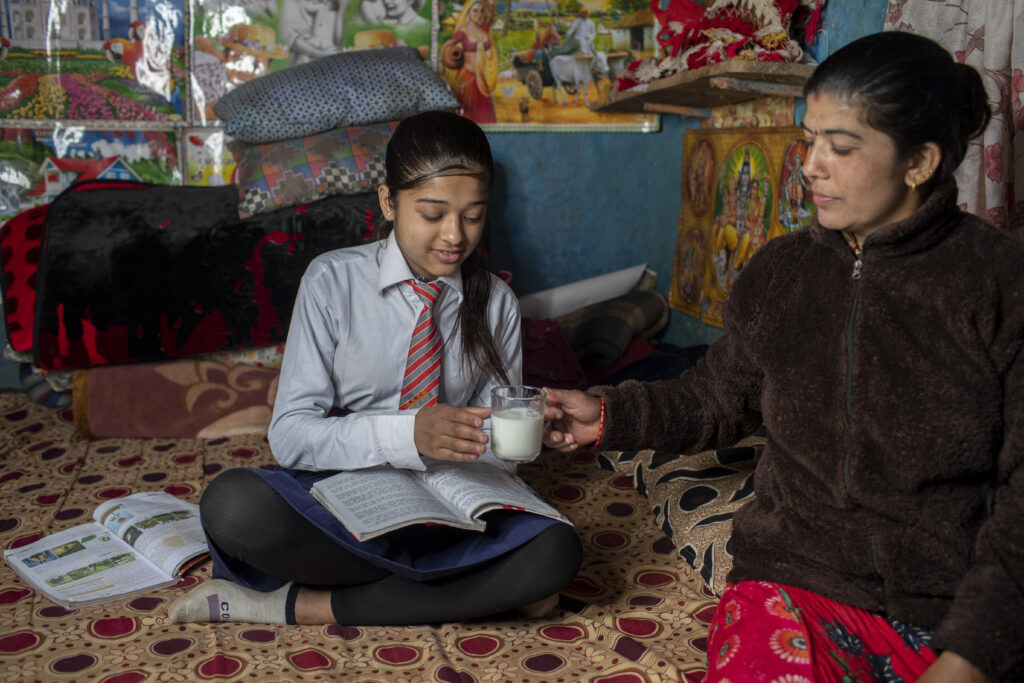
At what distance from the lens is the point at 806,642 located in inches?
46.5

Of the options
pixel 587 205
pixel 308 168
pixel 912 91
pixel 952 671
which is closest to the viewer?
pixel 952 671

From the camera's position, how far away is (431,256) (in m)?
1.87

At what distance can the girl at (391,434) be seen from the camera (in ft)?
5.61

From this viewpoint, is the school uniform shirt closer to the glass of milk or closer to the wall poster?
the glass of milk

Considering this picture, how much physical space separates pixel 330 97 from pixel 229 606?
2.07m

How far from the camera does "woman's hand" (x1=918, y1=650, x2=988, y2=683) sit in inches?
42.9

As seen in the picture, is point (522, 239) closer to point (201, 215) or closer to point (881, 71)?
point (201, 215)

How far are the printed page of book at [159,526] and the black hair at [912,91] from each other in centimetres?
171

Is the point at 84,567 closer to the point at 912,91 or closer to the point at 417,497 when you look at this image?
the point at 417,497

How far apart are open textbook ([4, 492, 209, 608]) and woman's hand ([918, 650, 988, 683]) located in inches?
62.7

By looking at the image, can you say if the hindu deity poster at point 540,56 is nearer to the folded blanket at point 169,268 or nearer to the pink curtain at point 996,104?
the folded blanket at point 169,268

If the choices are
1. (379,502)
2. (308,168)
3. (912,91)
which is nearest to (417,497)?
(379,502)

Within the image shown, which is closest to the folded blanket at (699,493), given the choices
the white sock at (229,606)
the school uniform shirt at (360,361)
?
the school uniform shirt at (360,361)

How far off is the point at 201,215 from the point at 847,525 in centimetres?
258
